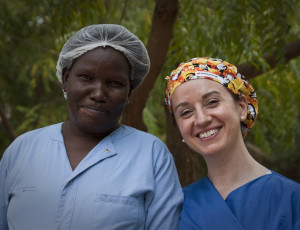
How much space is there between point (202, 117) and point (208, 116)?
3 centimetres

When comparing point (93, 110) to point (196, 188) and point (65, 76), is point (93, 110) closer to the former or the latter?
point (65, 76)

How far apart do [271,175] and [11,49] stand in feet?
13.1

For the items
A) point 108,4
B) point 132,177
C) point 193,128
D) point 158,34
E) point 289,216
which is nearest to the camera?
point 289,216

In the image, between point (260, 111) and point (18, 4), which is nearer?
point (260, 111)

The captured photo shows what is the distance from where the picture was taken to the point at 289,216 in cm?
177

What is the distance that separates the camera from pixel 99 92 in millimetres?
1965

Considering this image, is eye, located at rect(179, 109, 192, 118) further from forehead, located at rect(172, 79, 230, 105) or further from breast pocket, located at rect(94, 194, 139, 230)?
breast pocket, located at rect(94, 194, 139, 230)

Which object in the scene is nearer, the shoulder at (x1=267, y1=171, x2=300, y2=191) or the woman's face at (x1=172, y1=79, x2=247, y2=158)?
the shoulder at (x1=267, y1=171, x2=300, y2=191)

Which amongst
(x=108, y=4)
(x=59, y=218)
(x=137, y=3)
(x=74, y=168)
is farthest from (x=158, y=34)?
(x=137, y=3)

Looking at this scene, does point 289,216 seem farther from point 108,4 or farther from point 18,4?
point 18,4

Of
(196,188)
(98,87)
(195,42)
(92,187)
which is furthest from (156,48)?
(92,187)

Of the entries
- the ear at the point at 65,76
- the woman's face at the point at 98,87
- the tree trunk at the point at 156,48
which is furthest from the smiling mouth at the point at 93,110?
the tree trunk at the point at 156,48

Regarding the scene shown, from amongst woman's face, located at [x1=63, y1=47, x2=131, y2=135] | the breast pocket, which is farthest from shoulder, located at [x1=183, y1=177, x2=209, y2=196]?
woman's face, located at [x1=63, y1=47, x2=131, y2=135]

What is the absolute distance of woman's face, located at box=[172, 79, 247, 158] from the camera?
198 centimetres
